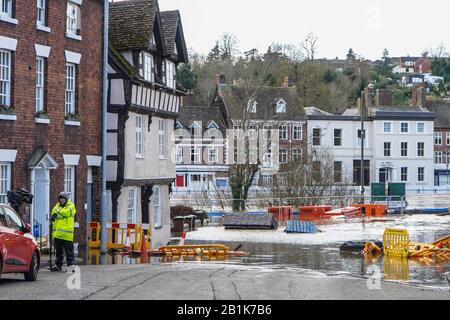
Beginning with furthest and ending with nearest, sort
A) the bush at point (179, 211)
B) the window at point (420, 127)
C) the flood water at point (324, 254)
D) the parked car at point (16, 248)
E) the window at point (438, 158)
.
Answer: the window at point (438, 158) < the window at point (420, 127) < the bush at point (179, 211) < the flood water at point (324, 254) < the parked car at point (16, 248)

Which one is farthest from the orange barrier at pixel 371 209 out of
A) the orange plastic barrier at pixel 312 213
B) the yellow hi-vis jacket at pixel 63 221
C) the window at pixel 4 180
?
the yellow hi-vis jacket at pixel 63 221

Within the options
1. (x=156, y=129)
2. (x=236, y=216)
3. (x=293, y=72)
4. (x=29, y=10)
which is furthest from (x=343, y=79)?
(x=29, y=10)

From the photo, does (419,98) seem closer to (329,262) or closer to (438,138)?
(438,138)

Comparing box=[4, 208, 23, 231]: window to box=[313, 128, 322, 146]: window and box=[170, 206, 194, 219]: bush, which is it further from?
box=[313, 128, 322, 146]: window

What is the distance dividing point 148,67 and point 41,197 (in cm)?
925

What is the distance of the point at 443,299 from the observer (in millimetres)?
15602

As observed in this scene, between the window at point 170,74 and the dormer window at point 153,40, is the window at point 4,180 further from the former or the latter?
the window at point 170,74

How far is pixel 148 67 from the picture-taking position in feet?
110

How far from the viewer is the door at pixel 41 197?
2597cm

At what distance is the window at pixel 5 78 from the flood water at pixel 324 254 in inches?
206

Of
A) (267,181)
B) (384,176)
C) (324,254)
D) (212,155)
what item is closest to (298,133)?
(212,155)

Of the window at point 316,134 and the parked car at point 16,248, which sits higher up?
the window at point 316,134

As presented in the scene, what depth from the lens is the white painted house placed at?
30891mm

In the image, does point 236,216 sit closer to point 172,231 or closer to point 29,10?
point 172,231
